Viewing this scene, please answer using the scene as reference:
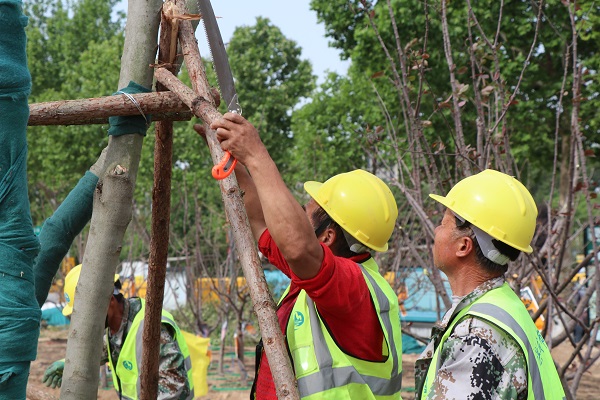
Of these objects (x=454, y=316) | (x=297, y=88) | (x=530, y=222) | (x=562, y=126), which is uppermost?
(x=297, y=88)

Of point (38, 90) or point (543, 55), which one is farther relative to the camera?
point (38, 90)

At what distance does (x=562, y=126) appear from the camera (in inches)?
519

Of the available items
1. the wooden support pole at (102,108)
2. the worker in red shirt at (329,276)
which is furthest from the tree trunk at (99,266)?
the worker in red shirt at (329,276)

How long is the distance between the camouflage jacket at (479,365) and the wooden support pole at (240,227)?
0.45 meters

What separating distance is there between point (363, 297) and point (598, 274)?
203 centimetres

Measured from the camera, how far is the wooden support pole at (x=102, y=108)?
299cm

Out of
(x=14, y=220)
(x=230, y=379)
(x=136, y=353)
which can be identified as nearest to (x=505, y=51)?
(x=230, y=379)

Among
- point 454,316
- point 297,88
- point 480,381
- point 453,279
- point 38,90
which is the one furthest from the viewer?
point 38,90

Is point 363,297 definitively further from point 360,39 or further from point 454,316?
point 360,39

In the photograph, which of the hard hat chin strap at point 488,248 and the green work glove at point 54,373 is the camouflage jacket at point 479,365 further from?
the green work glove at point 54,373


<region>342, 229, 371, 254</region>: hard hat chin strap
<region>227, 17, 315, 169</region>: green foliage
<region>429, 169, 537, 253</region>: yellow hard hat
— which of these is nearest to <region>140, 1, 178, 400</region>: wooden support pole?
<region>342, 229, 371, 254</region>: hard hat chin strap

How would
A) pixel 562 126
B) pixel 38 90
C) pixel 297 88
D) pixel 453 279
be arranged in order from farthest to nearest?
pixel 38 90 < pixel 297 88 < pixel 562 126 < pixel 453 279

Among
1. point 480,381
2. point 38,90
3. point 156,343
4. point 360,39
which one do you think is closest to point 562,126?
point 360,39

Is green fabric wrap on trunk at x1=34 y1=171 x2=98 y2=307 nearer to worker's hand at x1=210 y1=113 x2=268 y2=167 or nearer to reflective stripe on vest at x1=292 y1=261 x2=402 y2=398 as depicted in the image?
worker's hand at x1=210 y1=113 x2=268 y2=167
